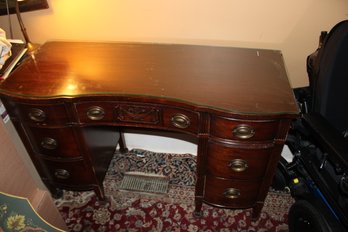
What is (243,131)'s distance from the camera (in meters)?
1.13

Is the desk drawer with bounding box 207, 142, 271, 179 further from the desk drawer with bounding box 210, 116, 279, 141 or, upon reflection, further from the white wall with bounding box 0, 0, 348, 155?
→ the white wall with bounding box 0, 0, 348, 155

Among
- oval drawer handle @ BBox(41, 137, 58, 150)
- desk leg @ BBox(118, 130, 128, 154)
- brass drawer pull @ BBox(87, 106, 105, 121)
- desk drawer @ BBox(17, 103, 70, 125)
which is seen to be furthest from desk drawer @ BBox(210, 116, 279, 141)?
desk leg @ BBox(118, 130, 128, 154)

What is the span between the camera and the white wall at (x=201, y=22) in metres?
1.37

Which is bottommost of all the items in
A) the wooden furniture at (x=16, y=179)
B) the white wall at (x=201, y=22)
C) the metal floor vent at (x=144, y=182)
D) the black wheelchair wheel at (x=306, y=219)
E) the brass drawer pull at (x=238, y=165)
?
the metal floor vent at (x=144, y=182)

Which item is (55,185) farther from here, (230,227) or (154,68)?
(230,227)

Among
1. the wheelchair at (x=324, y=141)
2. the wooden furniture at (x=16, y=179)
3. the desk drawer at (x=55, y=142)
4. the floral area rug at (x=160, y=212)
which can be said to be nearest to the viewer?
the wooden furniture at (x=16, y=179)

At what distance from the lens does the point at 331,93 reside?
3.86 feet

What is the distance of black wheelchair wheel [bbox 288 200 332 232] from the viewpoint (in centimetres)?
122

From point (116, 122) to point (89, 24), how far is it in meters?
0.67

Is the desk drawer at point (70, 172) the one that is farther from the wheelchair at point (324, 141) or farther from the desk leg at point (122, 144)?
the wheelchair at point (324, 141)

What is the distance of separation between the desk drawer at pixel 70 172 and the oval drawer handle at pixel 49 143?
117 mm

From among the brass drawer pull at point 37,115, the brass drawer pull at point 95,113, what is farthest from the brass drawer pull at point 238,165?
the brass drawer pull at point 37,115

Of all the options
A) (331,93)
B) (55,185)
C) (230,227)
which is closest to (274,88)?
(331,93)

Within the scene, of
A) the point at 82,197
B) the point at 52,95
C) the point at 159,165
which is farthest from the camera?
the point at 159,165
